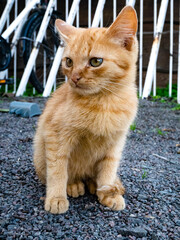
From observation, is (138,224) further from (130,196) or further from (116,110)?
(116,110)

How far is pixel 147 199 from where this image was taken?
1808mm

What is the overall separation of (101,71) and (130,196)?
0.83 meters

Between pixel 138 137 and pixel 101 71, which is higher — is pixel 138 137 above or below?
below

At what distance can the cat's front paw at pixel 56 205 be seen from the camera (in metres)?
1.54

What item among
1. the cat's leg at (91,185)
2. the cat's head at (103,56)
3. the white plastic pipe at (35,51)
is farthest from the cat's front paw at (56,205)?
the white plastic pipe at (35,51)

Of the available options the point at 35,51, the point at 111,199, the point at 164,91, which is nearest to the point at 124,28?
the point at 111,199

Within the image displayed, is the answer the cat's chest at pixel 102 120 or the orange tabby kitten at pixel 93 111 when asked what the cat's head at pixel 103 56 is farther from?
the cat's chest at pixel 102 120

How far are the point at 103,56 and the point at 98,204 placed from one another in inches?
34.2

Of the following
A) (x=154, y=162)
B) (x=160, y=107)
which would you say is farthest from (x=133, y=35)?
(x=160, y=107)

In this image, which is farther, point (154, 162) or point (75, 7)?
point (75, 7)

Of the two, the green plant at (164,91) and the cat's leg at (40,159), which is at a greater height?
the cat's leg at (40,159)

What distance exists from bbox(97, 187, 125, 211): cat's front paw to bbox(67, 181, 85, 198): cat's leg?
0.13 meters

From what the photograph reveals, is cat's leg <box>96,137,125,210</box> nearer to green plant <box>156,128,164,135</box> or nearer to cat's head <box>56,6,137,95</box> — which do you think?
cat's head <box>56,6,137,95</box>

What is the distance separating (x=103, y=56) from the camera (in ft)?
5.19
